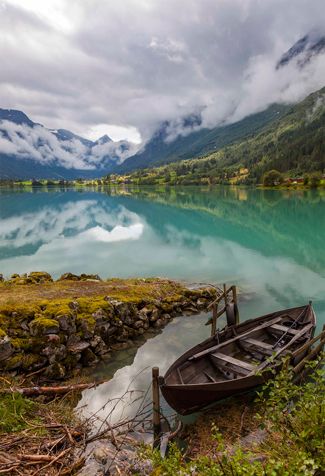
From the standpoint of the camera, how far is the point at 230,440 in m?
7.56

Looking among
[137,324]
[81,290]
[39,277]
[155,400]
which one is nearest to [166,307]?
[137,324]

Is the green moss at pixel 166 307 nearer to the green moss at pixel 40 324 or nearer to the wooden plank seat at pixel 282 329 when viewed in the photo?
the wooden plank seat at pixel 282 329

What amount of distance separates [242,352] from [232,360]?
5.71ft

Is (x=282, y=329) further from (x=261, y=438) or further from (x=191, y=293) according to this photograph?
(x=191, y=293)

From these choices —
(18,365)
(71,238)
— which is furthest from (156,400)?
(71,238)

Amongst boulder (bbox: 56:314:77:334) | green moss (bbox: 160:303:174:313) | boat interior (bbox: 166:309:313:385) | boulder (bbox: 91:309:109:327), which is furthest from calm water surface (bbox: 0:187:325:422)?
boat interior (bbox: 166:309:313:385)

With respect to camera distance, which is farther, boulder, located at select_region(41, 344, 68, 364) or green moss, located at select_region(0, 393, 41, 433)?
boulder, located at select_region(41, 344, 68, 364)

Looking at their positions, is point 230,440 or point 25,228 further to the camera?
point 25,228

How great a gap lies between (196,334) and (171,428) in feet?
20.2

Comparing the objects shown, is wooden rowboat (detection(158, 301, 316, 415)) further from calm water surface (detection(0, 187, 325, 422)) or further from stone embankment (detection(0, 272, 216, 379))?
stone embankment (detection(0, 272, 216, 379))

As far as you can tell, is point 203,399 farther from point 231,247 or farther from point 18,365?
point 231,247

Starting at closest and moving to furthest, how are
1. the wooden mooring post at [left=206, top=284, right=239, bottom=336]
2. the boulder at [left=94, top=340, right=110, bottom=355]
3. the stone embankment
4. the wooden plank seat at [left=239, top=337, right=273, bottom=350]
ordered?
the stone embankment, the wooden plank seat at [left=239, top=337, right=273, bottom=350], the boulder at [left=94, top=340, right=110, bottom=355], the wooden mooring post at [left=206, top=284, right=239, bottom=336]

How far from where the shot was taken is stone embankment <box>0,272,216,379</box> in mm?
10352

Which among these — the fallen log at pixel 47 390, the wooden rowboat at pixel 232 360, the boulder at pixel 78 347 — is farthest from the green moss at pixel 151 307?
the fallen log at pixel 47 390
